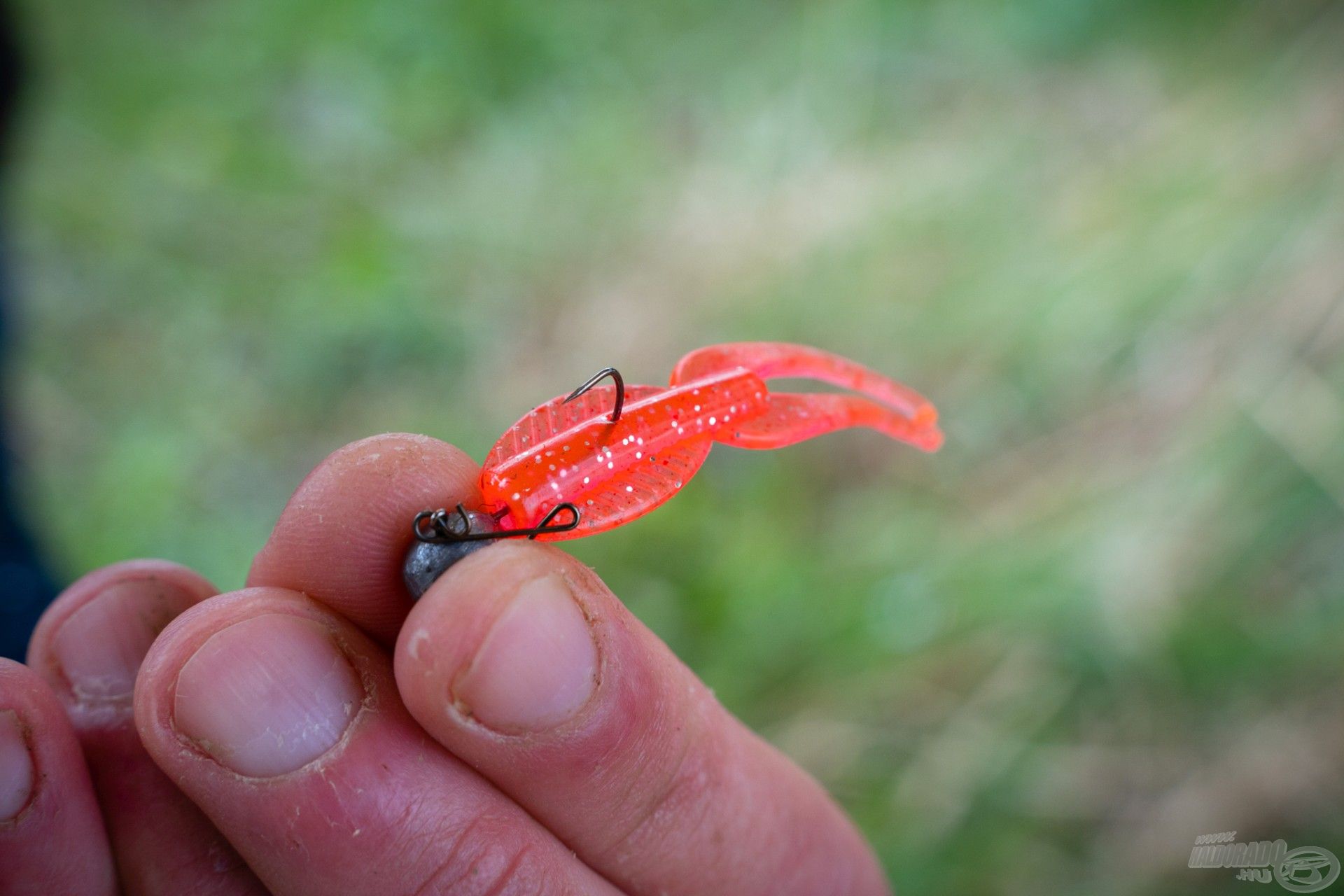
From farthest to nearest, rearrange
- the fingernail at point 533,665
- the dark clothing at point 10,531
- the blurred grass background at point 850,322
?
the dark clothing at point 10,531 → the blurred grass background at point 850,322 → the fingernail at point 533,665

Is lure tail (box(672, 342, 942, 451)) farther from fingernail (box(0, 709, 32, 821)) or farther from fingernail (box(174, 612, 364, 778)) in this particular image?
fingernail (box(0, 709, 32, 821))

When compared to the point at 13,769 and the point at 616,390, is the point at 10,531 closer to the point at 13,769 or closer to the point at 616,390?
the point at 13,769

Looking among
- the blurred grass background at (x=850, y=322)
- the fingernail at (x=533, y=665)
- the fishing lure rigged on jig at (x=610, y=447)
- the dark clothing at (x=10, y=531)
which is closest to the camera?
the fingernail at (x=533, y=665)

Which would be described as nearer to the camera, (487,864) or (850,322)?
(487,864)

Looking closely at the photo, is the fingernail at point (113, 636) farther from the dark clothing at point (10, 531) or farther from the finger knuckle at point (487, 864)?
the dark clothing at point (10, 531)

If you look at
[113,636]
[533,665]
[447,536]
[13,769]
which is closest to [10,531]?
[113,636]

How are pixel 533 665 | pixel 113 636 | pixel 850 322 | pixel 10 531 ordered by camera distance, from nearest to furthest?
1. pixel 533 665
2. pixel 113 636
3. pixel 10 531
4. pixel 850 322

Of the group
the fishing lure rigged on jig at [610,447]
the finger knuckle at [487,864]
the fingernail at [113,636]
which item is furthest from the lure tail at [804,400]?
the fingernail at [113,636]

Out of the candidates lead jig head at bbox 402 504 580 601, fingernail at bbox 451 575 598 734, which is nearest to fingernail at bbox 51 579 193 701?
lead jig head at bbox 402 504 580 601
